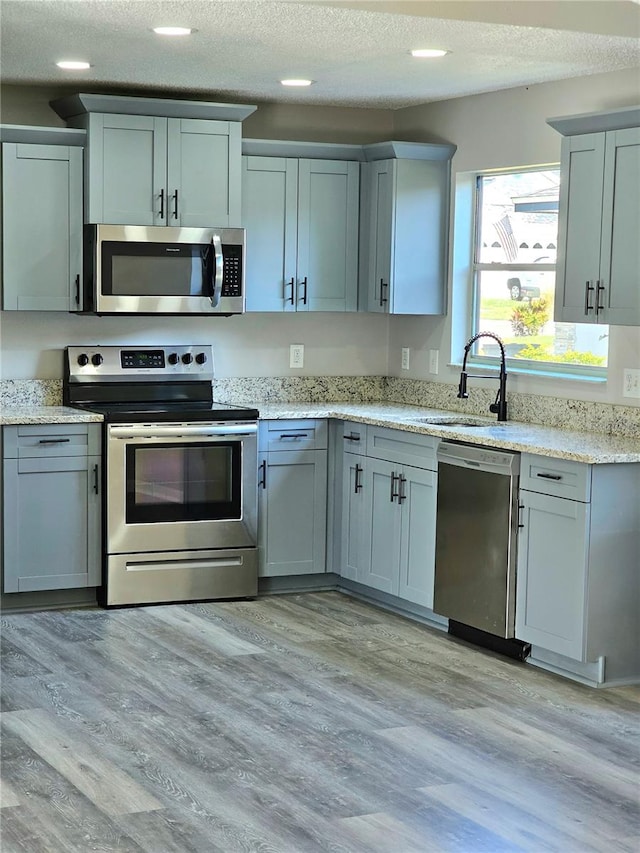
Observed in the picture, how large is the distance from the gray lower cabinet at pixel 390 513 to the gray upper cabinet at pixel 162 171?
1.28 metres

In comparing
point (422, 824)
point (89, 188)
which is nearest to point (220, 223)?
point (89, 188)

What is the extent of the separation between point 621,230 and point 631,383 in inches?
27.7

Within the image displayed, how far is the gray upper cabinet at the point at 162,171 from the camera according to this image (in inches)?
222

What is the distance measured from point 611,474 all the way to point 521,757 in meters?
1.16

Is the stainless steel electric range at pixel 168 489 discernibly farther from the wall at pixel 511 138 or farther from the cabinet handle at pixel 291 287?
the wall at pixel 511 138

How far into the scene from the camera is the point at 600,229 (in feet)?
15.4

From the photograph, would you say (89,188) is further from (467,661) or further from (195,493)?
(467,661)

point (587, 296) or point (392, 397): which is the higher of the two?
point (587, 296)

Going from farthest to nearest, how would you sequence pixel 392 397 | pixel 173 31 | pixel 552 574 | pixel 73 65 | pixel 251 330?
pixel 392 397 < pixel 251 330 < pixel 73 65 < pixel 552 574 < pixel 173 31

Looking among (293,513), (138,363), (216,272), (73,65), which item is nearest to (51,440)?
(138,363)

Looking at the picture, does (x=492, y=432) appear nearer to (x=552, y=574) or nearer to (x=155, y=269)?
(x=552, y=574)

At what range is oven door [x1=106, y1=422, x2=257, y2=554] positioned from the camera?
5.55 m

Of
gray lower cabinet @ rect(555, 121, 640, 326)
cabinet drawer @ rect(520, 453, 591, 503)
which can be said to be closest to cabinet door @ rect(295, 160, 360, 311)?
gray lower cabinet @ rect(555, 121, 640, 326)

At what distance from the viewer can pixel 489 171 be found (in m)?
5.92
